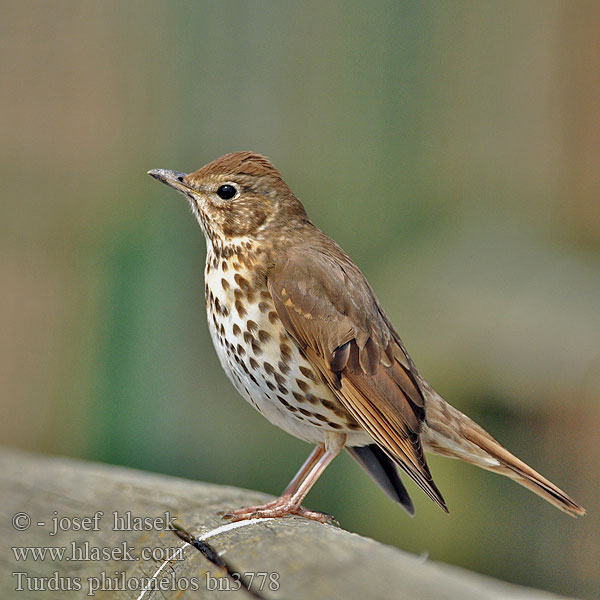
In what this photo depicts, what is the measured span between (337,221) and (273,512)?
268 centimetres

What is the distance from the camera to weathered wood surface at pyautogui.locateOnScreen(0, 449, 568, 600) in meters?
1.48

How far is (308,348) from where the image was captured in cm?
228

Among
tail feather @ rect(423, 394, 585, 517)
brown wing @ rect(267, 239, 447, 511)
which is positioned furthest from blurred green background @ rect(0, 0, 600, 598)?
brown wing @ rect(267, 239, 447, 511)

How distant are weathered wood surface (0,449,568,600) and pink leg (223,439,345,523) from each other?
6 cm

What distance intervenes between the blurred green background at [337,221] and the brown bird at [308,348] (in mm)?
1886

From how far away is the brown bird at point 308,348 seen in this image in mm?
2281

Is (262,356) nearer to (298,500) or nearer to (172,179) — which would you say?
(298,500)

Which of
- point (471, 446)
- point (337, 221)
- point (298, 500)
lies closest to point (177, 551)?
point (298, 500)

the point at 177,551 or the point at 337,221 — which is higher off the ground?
the point at 337,221

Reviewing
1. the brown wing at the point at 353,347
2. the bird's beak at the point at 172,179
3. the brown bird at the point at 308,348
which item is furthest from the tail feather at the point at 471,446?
the bird's beak at the point at 172,179

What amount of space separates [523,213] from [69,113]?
2619mm

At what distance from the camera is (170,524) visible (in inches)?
77.5

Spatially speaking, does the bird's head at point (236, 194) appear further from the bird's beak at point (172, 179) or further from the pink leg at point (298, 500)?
the pink leg at point (298, 500)

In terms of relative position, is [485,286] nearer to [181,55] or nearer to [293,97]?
[293,97]
